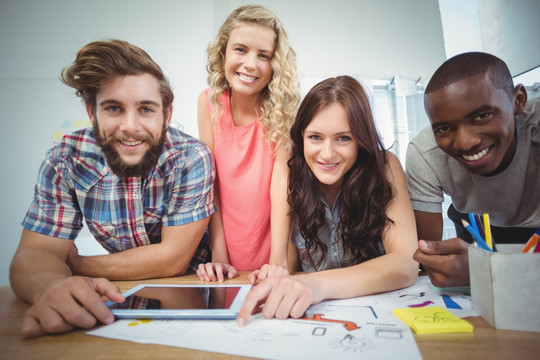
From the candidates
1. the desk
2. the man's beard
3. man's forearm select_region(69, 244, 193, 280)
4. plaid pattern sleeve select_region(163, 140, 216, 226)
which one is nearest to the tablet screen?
the desk

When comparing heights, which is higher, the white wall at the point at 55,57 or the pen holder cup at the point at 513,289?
the white wall at the point at 55,57

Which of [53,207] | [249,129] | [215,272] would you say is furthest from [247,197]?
[53,207]

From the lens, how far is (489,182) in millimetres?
1037

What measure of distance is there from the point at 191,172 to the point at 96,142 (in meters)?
0.34

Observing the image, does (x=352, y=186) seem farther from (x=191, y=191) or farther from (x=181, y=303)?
(x=181, y=303)

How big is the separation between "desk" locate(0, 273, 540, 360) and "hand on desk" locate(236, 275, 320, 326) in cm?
13

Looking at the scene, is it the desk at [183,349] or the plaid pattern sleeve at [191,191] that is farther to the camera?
the plaid pattern sleeve at [191,191]

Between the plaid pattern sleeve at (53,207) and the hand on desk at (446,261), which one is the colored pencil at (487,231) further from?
the plaid pattern sleeve at (53,207)

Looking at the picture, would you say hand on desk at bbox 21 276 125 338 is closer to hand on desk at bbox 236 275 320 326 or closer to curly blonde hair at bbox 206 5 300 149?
hand on desk at bbox 236 275 320 326

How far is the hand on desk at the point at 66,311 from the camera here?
0.51 m

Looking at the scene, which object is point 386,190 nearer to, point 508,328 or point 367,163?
point 367,163

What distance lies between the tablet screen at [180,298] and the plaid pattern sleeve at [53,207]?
45 cm

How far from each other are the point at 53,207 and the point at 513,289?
1.18m

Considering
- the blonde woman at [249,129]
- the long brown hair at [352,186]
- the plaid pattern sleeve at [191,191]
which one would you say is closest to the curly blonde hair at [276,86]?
the blonde woman at [249,129]
